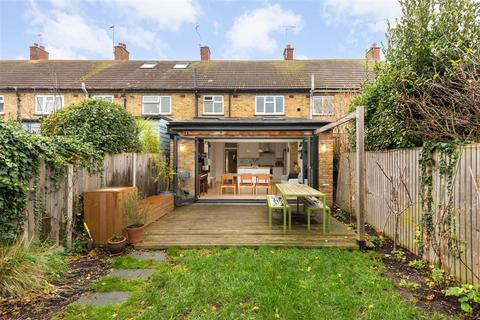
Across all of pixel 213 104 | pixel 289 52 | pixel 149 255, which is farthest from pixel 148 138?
pixel 289 52

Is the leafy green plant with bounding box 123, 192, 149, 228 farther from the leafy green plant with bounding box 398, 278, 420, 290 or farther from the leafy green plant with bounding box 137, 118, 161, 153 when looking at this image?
the leafy green plant with bounding box 398, 278, 420, 290

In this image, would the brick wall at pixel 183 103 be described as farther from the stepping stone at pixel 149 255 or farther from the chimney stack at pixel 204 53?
the stepping stone at pixel 149 255

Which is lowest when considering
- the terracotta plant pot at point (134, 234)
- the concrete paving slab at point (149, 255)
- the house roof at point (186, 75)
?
the concrete paving slab at point (149, 255)

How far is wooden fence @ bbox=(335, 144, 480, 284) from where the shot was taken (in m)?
2.95

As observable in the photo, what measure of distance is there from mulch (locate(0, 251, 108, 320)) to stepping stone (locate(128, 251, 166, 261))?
1.69ft

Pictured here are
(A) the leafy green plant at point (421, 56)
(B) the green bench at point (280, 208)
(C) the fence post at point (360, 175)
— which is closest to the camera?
(A) the leafy green plant at point (421, 56)

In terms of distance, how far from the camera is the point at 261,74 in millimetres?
15445

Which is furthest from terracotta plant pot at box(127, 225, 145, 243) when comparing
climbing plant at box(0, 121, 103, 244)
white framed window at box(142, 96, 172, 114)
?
white framed window at box(142, 96, 172, 114)

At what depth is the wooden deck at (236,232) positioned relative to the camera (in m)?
4.76

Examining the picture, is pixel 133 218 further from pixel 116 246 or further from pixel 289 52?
pixel 289 52

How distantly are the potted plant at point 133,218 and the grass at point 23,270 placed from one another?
128 centimetres

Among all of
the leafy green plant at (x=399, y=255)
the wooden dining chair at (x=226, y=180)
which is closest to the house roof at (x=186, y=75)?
the wooden dining chair at (x=226, y=180)

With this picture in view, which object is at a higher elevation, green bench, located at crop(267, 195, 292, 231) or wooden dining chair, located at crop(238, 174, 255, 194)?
wooden dining chair, located at crop(238, 174, 255, 194)

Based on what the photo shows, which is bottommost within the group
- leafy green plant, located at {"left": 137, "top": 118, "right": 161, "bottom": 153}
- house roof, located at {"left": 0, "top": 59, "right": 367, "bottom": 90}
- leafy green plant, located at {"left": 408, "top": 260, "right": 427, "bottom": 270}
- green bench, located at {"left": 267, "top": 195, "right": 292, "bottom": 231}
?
leafy green plant, located at {"left": 408, "top": 260, "right": 427, "bottom": 270}
